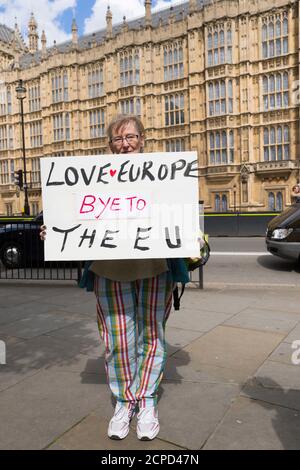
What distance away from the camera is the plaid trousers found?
7.11 ft

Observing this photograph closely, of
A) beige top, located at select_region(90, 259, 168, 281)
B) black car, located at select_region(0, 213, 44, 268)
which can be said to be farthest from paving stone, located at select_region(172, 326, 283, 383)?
black car, located at select_region(0, 213, 44, 268)

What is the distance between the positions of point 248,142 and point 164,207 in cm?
3320

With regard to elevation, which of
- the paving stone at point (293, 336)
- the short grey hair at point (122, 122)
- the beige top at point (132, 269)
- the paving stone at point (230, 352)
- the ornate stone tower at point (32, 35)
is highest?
the ornate stone tower at point (32, 35)

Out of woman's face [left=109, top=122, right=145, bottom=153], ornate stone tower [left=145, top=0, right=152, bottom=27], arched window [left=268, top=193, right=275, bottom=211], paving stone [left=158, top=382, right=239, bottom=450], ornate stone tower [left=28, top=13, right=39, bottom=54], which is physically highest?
ornate stone tower [left=28, top=13, right=39, bottom=54]

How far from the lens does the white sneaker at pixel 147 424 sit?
6.89ft

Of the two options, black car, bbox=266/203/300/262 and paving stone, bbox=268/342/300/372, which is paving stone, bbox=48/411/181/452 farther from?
black car, bbox=266/203/300/262

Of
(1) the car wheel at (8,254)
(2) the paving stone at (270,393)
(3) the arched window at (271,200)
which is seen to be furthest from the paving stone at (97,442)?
(3) the arched window at (271,200)

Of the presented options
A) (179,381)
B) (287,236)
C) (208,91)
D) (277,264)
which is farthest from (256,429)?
(208,91)

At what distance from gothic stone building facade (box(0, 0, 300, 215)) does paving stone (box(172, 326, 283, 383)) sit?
83.0ft

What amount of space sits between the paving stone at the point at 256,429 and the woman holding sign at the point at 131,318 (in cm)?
39

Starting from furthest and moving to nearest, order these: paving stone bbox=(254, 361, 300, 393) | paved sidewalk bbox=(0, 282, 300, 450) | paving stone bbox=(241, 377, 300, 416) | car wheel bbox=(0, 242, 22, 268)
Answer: car wheel bbox=(0, 242, 22, 268) < paving stone bbox=(254, 361, 300, 393) < paving stone bbox=(241, 377, 300, 416) < paved sidewalk bbox=(0, 282, 300, 450)

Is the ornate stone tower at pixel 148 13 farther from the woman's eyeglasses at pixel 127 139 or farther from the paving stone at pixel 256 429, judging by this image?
the paving stone at pixel 256 429

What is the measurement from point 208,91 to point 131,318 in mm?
34796
